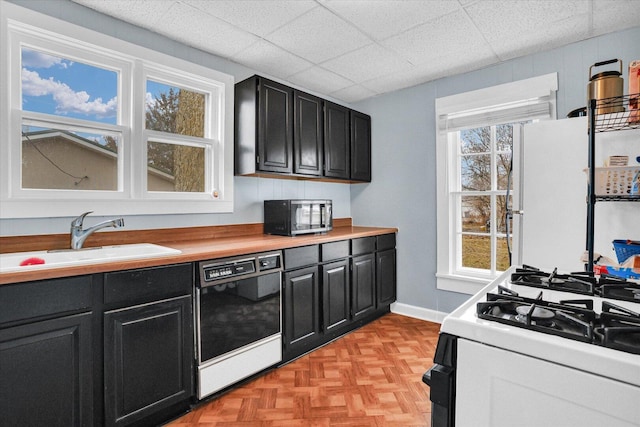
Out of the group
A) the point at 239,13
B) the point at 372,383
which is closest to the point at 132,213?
the point at 239,13

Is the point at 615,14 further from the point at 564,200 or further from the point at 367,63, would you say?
the point at 367,63

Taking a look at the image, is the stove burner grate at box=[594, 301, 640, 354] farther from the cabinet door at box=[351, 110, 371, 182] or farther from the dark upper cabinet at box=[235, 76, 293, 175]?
the cabinet door at box=[351, 110, 371, 182]

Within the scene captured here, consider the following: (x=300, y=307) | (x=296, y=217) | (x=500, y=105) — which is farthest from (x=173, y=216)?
(x=500, y=105)

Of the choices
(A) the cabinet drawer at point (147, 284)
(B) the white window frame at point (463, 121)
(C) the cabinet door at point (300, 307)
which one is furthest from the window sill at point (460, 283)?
(A) the cabinet drawer at point (147, 284)

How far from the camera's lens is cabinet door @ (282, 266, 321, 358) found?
99.4 inches

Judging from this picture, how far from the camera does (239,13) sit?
87.1 inches

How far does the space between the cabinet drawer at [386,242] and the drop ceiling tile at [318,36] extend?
1840mm

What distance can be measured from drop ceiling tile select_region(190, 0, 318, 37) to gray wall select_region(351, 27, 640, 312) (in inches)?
70.8

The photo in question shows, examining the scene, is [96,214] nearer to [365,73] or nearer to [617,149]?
[365,73]

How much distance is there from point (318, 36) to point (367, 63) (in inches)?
25.7

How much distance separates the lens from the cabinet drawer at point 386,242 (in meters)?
3.51

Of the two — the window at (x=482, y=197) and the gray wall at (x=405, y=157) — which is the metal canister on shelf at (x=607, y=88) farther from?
the window at (x=482, y=197)

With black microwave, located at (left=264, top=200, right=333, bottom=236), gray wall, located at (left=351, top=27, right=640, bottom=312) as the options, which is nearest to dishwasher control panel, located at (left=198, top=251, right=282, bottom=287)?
black microwave, located at (left=264, top=200, right=333, bottom=236)

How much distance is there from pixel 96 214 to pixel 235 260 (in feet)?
3.15
